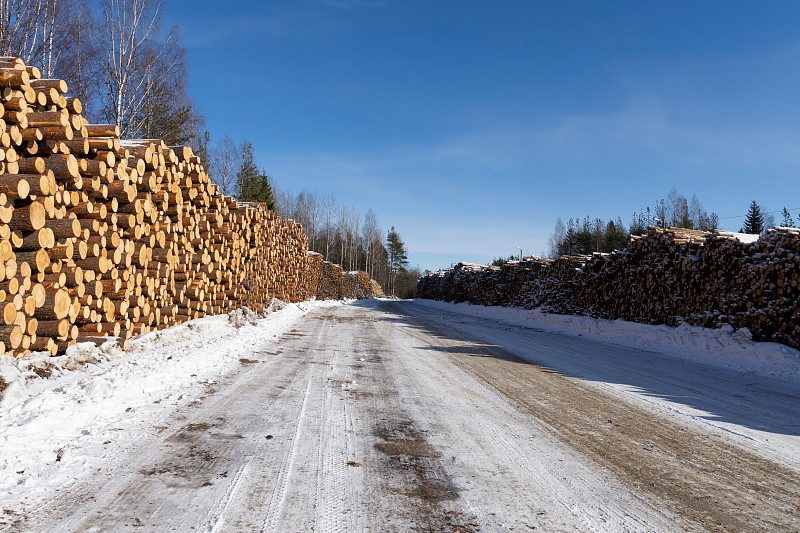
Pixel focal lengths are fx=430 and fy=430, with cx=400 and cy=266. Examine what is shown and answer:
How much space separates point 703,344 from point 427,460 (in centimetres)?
928

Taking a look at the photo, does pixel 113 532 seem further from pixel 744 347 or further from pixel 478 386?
pixel 744 347

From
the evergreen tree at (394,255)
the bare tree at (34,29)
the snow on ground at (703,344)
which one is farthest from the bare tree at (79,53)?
the evergreen tree at (394,255)

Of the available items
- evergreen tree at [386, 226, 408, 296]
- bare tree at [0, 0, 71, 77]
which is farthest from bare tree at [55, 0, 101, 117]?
evergreen tree at [386, 226, 408, 296]

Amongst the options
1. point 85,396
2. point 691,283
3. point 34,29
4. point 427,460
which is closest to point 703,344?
point 691,283

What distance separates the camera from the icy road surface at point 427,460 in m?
2.51

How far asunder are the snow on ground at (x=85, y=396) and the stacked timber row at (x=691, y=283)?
10.7m

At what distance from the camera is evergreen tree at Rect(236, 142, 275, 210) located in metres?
43.9

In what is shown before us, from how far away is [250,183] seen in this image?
47531mm

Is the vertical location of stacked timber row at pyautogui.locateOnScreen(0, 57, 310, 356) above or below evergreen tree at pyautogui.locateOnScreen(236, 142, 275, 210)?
below

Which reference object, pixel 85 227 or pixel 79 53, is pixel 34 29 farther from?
pixel 85 227

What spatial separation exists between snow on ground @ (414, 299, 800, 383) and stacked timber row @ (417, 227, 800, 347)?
13.8 inches

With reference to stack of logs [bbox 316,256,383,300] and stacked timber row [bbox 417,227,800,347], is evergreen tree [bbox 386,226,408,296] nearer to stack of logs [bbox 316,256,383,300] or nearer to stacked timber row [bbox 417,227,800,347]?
stack of logs [bbox 316,256,383,300]

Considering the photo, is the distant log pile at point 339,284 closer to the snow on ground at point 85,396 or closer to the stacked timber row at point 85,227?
the stacked timber row at point 85,227

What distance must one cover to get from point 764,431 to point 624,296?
34.1ft
